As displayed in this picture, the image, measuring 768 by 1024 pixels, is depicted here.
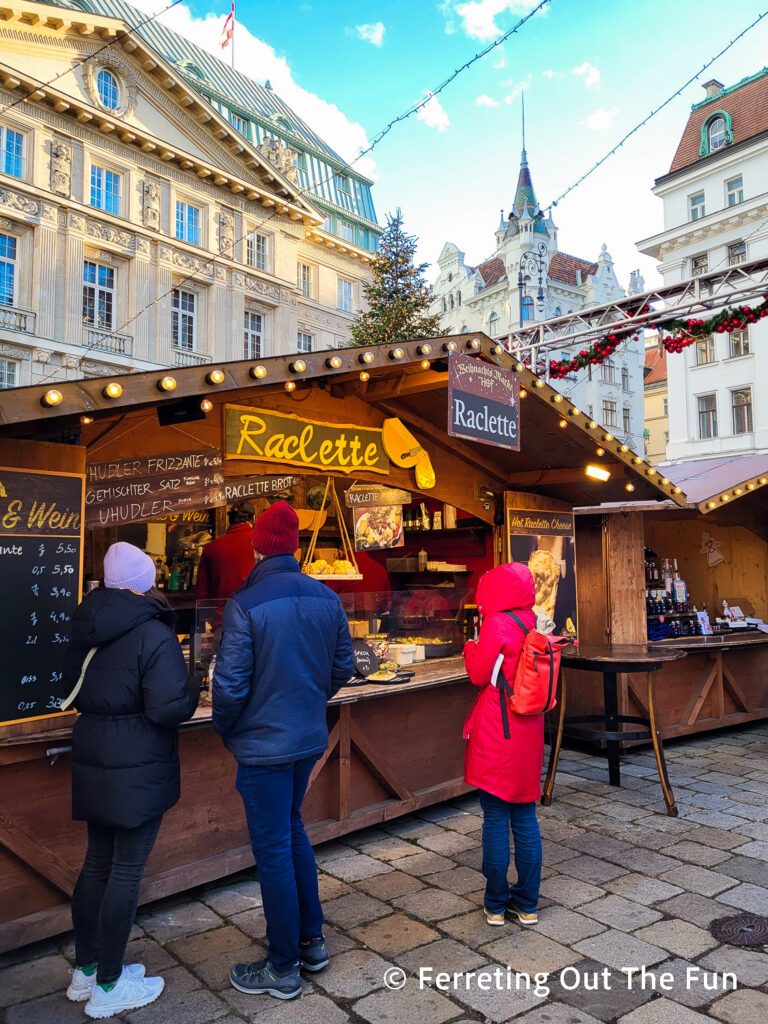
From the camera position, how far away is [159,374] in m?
3.50

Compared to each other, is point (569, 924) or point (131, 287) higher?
point (131, 287)

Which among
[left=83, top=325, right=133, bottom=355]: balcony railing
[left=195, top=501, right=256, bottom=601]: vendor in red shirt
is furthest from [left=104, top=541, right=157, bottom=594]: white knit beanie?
[left=83, top=325, right=133, bottom=355]: balcony railing

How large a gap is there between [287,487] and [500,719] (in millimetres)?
2719

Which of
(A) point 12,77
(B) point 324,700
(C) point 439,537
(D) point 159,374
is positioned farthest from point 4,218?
(B) point 324,700

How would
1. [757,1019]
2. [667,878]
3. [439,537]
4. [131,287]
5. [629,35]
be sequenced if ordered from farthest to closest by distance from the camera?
[131,287] < [439,537] < [629,35] < [667,878] < [757,1019]

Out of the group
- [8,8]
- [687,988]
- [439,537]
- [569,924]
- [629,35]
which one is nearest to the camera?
[687,988]

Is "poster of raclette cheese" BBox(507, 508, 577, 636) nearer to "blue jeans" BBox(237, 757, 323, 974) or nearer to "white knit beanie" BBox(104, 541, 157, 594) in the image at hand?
"blue jeans" BBox(237, 757, 323, 974)

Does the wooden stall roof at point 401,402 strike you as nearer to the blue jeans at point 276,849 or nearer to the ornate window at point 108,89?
the blue jeans at point 276,849

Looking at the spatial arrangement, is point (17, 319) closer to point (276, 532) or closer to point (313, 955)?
point (276, 532)

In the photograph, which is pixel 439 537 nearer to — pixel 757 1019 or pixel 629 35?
pixel 629 35

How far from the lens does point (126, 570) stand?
2.95m

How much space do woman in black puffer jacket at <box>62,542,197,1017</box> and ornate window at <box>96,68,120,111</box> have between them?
23.2 meters

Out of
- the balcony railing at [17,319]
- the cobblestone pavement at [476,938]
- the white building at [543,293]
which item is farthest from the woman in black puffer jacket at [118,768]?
the white building at [543,293]

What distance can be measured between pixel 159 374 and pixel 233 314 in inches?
874
